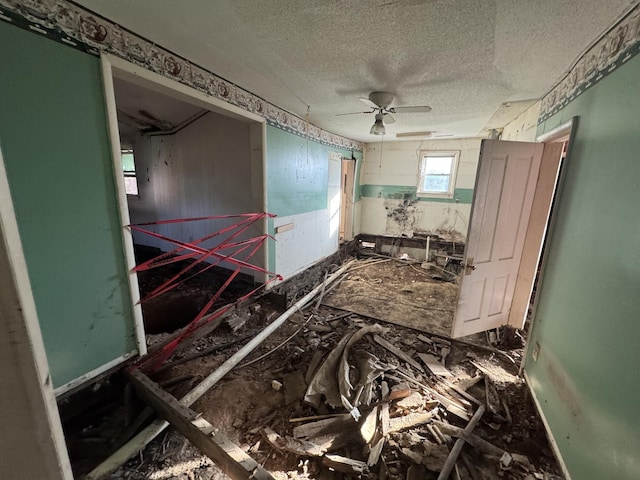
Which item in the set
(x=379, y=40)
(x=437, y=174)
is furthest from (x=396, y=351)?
(x=437, y=174)

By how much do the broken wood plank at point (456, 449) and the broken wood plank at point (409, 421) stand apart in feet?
0.81

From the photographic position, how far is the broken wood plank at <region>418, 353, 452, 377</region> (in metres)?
2.57

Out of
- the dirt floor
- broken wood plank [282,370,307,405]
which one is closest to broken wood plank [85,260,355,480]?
the dirt floor

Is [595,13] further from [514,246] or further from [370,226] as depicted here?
[370,226]

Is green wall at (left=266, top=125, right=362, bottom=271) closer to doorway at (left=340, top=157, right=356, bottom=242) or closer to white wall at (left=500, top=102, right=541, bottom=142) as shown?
doorway at (left=340, top=157, right=356, bottom=242)

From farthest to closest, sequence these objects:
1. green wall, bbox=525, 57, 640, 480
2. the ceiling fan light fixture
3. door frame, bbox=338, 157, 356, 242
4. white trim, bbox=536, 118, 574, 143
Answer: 1. door frame, bbox=338, 157, 356, 242
2. the ceiling fan light fixture
3. white trim, bbox=536, 118, 574, 143
4. green wall, bbox=525, 57, 640, 480

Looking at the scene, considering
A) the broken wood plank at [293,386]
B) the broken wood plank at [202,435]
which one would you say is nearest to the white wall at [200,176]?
Result: the broken wood plank at [293,386]

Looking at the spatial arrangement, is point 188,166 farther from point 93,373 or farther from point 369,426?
point 369,426

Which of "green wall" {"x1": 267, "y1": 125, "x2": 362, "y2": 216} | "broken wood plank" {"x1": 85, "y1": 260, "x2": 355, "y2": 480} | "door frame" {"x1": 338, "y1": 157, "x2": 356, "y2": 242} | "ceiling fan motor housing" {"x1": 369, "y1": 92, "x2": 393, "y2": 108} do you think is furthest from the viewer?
"door frame" {"x1": 338, "y1": 157, "x2": 356, "y2": 242}

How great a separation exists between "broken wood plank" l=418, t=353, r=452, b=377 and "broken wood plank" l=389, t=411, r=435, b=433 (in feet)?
1.85

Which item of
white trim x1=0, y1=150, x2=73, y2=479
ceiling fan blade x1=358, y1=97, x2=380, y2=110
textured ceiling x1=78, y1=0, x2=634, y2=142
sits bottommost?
white trim x1=0, y1=150, x2=73, y2=479

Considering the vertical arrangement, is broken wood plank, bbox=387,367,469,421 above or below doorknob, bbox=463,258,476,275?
below

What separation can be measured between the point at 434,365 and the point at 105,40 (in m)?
3.92

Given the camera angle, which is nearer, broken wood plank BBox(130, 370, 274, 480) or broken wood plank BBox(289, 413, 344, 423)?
broken wood plank BBox(130, 370, 274, 480)
